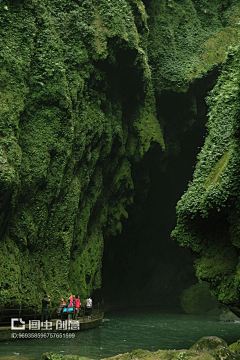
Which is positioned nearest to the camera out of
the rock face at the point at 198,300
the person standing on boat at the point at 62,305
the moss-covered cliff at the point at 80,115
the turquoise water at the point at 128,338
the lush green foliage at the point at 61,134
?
the turquoise water at the point at 128,338

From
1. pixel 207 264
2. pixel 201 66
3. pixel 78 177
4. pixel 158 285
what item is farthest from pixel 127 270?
pixel 207 264

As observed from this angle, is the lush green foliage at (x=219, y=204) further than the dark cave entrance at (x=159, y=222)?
No

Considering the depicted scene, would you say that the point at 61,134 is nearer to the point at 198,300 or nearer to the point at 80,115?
the point at 80,115

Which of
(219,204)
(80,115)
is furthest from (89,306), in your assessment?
(219,204)

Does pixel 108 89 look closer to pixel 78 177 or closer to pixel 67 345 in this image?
pixel 78 177

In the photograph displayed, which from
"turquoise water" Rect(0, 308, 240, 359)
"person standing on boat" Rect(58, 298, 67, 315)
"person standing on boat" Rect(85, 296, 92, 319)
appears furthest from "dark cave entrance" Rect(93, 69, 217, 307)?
"person standing on boat" Rect(58, 298, 67, 315)

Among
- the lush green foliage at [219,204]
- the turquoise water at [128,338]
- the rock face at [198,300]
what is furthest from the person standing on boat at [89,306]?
the rock face at [198,300]

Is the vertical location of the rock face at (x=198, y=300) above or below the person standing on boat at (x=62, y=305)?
below

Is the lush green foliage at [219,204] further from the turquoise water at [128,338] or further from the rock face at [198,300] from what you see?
the rock face at [198,300]
